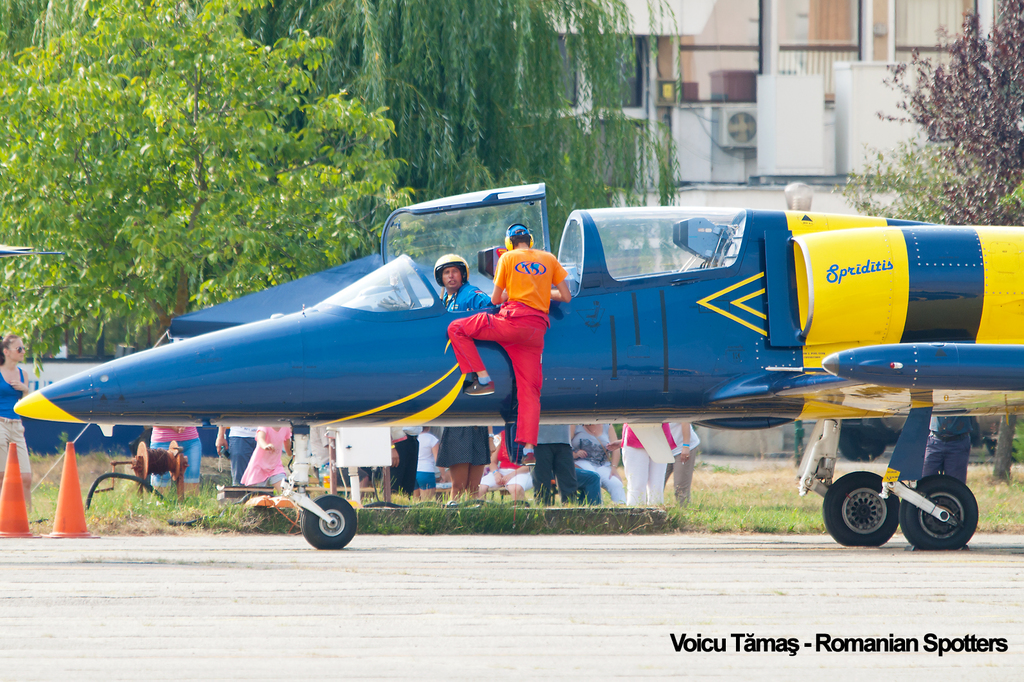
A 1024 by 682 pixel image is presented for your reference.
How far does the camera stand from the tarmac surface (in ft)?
15.2

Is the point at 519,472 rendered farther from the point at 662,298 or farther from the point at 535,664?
the point at 535,664

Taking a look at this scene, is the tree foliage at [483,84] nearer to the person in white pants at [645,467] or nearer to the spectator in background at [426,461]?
the spectator in background at [426,461]

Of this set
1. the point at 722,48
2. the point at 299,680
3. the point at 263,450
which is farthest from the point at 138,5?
the point at 722,48

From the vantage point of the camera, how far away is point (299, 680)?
14.2ft

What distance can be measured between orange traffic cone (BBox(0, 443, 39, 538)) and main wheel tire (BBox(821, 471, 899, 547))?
23.4ft

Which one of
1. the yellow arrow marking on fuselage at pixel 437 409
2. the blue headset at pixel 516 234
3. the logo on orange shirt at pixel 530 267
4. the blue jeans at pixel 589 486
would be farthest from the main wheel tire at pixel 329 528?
the blue jeans at pixel 589 486

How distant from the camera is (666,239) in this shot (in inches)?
371

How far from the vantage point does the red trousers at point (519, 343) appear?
28.6 feet

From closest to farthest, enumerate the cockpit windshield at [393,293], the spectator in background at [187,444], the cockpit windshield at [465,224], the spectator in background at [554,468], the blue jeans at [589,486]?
the cockpit windshield at [393,293] < the cockpit windshield at [465,224] < the spectator in background at [554,468] < the blue jeans at [589,486] < the spectator in background at [187,444]

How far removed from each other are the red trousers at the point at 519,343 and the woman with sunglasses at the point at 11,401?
5.59 meters

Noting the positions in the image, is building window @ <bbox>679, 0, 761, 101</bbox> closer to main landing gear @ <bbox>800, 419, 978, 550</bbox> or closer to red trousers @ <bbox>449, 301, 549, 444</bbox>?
main landing gear @ <bbox>800, 419, 978, 550</bbox>

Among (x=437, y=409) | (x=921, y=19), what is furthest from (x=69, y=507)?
(x=921, y=19)

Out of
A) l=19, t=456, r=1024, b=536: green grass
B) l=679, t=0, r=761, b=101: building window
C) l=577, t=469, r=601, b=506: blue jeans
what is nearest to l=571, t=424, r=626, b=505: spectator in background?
l=577, t=469, r=601, b=506: blue jeans

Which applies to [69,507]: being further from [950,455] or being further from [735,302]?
[950,455]
